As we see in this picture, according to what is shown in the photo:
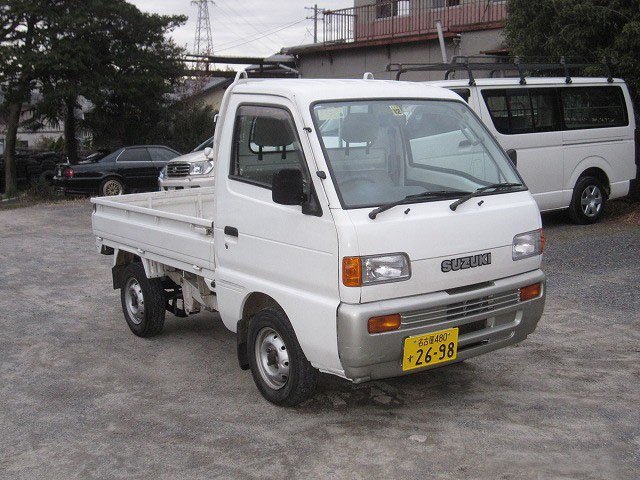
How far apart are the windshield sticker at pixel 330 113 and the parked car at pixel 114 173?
1542 cm

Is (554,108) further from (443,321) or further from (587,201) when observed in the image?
(443,321)

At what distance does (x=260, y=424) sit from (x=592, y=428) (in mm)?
2034

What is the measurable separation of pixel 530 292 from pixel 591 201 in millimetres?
7660

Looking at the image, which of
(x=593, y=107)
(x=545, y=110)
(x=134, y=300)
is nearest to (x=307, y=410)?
(x=134, y=300)

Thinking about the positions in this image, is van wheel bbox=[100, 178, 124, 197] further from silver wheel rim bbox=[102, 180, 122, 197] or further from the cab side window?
the cab side window

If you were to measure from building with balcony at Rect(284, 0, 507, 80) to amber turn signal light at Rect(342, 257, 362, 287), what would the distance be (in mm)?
13887

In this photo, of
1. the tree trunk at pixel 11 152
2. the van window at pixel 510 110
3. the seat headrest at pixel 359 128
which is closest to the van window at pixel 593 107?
the van window at pixel 510 110

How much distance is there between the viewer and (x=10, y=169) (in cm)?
2531

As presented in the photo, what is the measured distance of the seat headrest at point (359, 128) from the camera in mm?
5062

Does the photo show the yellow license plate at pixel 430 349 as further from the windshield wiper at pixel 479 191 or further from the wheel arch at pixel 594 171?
the wheel arch at pixel 594 171

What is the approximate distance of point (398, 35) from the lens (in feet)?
67.3

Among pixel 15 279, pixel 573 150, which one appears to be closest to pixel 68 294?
pixel 15 279

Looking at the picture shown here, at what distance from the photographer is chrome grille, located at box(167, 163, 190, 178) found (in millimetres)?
16250

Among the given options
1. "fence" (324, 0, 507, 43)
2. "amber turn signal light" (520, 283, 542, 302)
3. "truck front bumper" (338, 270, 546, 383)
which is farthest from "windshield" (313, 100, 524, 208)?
"fence" (324, 0, 507, 43)
